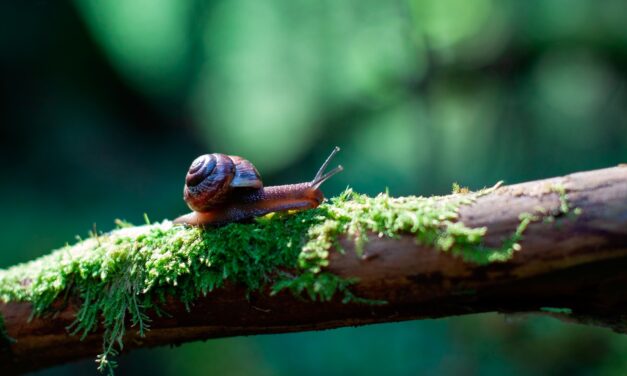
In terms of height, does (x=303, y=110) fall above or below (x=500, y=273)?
above

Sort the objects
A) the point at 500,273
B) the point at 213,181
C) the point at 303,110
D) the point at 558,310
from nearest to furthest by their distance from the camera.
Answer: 1. the point at 500,273
2. the point at 558,310
3. the point at 213,181
4. the point at 303,110

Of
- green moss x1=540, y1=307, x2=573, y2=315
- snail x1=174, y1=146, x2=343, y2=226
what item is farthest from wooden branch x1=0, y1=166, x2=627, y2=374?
snail x1=174, y1=146, x2=343, y2=226

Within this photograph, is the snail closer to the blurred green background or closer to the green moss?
the green moss

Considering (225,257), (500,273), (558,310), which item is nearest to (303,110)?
(225,257)

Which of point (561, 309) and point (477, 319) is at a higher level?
point (561, 309)

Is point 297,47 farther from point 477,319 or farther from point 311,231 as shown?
point 311,231

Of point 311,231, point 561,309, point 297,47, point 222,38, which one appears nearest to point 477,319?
point 561,309

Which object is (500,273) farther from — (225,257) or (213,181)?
(213,181)
